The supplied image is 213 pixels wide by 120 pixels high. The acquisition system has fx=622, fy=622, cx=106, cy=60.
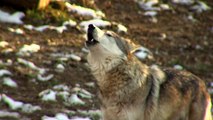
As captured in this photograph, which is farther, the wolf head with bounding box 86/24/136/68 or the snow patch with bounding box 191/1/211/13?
the snow patch with bounding box 191/1/211/13

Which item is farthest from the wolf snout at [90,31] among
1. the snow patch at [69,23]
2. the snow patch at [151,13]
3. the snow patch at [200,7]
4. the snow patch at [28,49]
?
the snow patch at [200,7]

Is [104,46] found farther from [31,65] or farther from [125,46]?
[31,65]

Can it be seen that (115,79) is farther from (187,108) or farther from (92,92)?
(92,92)

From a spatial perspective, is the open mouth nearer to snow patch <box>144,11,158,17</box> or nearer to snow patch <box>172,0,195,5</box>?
snow patch <box>144,11,158,17</box>

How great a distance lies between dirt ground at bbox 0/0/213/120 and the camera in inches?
363

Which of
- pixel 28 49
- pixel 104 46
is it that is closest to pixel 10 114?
pixel 104 46

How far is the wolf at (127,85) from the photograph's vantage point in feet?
21.9

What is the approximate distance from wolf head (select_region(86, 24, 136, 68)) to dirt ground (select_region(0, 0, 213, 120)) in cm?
170

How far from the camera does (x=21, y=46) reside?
428 inches

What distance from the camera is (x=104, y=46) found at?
6637 millimetres

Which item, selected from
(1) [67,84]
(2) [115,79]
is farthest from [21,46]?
(2) [115,79]

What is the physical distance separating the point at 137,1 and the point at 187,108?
848cm

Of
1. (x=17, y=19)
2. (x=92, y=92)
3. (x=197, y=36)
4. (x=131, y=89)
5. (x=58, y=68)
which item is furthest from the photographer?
(x=197, y=36)

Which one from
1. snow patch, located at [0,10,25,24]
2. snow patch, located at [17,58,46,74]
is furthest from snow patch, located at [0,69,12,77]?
snow patch, located at [0,10,25,24]
